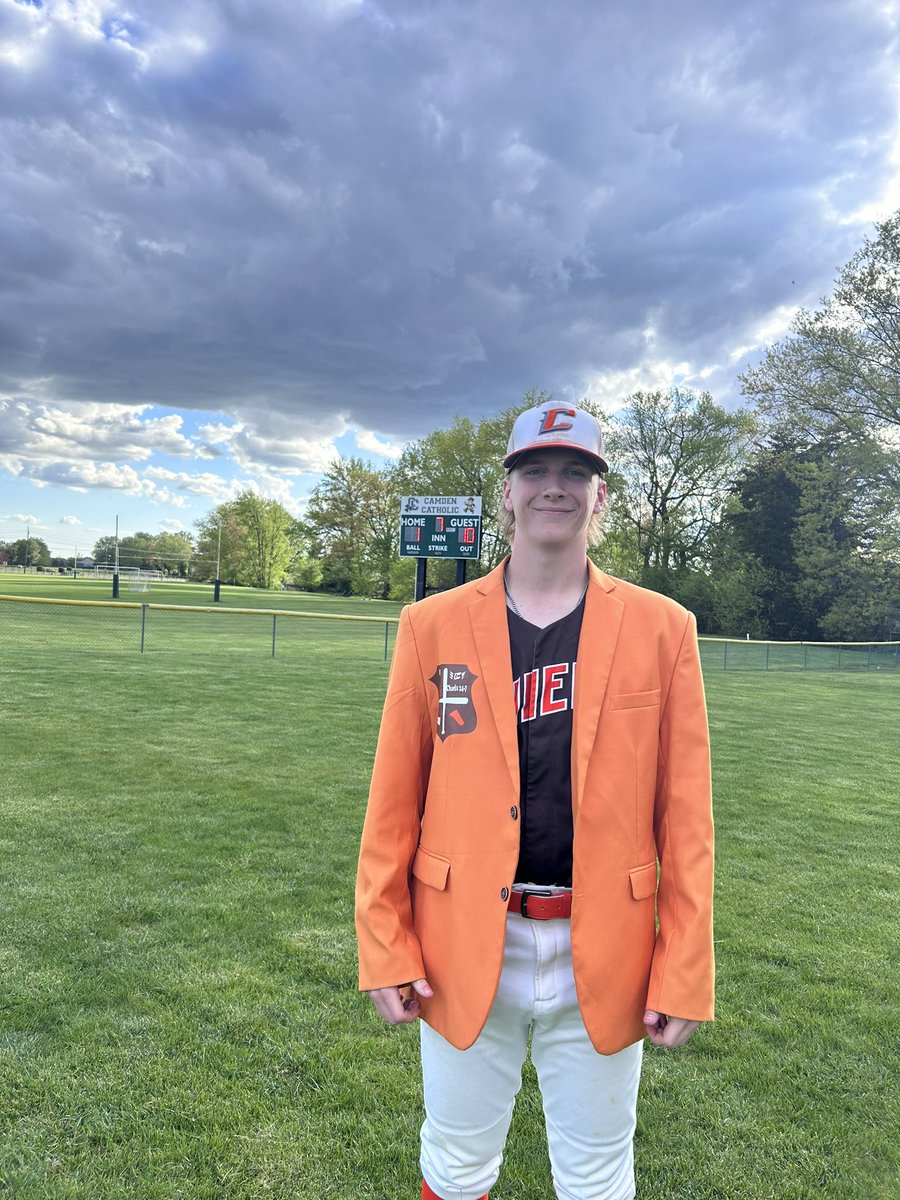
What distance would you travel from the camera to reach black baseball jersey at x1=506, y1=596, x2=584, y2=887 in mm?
1639

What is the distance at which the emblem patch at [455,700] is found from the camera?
1.68 metres

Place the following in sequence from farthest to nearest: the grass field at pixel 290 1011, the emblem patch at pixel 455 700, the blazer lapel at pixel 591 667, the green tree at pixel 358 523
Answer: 1. the green tree at pixel 358 523
2. the grass field at pixel 290 1011
3. the emblem patch at pixel 455 700
4. the blazer lapel at pixel 591 667

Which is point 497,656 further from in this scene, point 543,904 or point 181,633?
point 181,633

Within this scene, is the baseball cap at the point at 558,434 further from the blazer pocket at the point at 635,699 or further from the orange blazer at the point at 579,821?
the blazer pocket at the point at 635,699

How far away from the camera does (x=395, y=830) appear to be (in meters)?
1.74

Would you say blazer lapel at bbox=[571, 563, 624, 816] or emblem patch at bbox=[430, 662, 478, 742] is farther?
emblem patch at bbox=[430, 662, 478, 742]

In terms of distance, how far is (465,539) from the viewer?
19.1 metres

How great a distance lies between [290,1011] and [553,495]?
2.70 meters

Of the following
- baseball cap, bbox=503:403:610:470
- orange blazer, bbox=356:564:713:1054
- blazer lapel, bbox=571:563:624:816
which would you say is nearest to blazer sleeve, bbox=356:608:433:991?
orange blazer, bbox=356:564:713:1054

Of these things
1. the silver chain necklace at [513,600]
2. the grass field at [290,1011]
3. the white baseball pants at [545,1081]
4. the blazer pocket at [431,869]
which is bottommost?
the grass field at [290,1011]

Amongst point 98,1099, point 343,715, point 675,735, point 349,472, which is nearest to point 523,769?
point 675,735

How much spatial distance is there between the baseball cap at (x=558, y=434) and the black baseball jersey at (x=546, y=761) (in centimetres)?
45

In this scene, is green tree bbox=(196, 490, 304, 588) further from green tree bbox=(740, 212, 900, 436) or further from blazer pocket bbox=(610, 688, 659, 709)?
blazer pocket bbox=(610, 688, 659, 709)

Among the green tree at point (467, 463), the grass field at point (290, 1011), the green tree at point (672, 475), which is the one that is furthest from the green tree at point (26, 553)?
the grass field at point (290, 1011)
